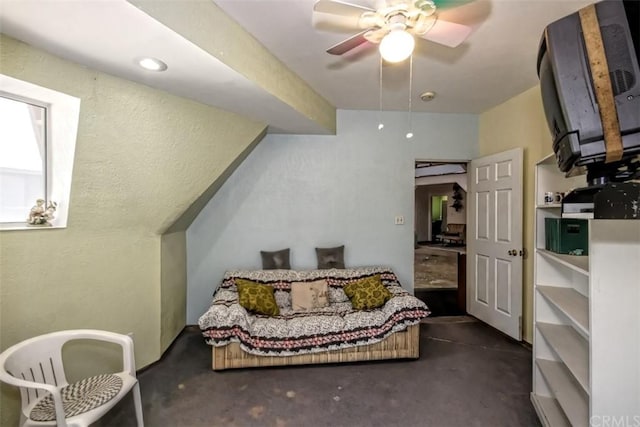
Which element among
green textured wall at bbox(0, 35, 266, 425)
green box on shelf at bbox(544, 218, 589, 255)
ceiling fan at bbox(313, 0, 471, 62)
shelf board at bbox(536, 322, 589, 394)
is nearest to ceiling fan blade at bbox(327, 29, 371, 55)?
ceiling fan at bbox(313, 0, 471, 62)

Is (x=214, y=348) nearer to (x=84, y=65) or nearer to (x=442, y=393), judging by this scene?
(x=442, y=393)

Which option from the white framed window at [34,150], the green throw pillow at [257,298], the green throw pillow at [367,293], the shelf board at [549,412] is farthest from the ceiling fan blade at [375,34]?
the shelf board at [549,412]

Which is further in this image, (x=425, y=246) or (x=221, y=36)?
(x=425, y=246)

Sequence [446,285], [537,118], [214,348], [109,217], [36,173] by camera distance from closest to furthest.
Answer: [36,173] < [109,217] < [214,348] < [537,118] < [446,285]

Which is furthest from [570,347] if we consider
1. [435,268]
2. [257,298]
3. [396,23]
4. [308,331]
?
[435,268]

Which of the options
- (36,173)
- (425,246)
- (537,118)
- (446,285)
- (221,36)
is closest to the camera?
(221,36)

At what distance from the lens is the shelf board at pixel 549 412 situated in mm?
1711

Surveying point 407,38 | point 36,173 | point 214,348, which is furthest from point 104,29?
point 214,348

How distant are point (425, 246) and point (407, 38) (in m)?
9.50

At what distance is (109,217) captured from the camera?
2.10 metres

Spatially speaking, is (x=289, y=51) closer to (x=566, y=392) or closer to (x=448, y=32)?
(x=448, y=32)

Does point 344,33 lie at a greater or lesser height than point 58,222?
greater

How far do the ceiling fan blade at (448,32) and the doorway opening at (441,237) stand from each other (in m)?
2.17

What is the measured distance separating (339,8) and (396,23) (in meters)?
0.29
